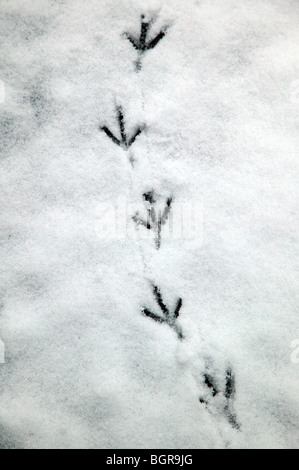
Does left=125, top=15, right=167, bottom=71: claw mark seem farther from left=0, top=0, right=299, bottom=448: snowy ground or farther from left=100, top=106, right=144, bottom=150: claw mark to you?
left=100, top=106, right=144, bottom=150: claw mark

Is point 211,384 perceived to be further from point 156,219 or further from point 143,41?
point 143,41

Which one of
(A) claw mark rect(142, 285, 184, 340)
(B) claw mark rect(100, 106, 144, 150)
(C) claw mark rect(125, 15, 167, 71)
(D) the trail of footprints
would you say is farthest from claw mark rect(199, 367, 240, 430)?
(C) claw mark rect(125, 15, 167, 71)

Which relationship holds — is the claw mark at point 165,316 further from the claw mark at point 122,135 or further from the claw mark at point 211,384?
the claw mark at point 122,135

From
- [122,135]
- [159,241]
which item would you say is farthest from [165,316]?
[122,135]

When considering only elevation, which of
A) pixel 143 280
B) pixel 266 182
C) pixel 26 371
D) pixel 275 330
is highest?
pixel 266 182

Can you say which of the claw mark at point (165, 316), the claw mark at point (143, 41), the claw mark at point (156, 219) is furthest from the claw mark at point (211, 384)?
the claw mark at point (143, 41)

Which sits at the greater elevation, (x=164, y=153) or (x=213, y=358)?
(x=164, y=153)

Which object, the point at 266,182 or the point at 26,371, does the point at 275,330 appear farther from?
the point at 26,371
